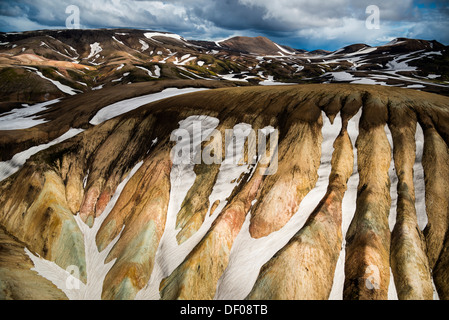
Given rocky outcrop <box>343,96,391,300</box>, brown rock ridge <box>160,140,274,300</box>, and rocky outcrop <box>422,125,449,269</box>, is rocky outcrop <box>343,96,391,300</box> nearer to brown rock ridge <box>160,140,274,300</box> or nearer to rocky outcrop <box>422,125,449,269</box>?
rocky outcrop <box>422,125,449,269</box>

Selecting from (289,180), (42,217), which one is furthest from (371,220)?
(42,217)

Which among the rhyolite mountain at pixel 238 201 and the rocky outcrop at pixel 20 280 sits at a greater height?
the rhyolite mountain at pixel 238 201

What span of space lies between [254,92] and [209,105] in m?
6.97

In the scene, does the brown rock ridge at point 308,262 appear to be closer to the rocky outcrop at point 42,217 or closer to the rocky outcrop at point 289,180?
the rocky outcrop at point 289,180

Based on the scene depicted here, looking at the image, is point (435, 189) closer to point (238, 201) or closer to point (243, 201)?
point (243, 201)

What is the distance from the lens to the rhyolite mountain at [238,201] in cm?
2083

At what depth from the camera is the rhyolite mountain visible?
68.3ft

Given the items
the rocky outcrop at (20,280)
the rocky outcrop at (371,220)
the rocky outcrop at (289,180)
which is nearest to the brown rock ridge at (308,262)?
the rocky outcrop at (371,220)

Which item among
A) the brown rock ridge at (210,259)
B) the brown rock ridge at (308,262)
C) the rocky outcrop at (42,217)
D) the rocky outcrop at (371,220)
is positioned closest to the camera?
the rocky outcrop at (371,220)

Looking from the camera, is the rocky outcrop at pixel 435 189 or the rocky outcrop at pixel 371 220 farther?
the rocky outcrop at pixel 435 189

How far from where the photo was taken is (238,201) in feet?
90.3

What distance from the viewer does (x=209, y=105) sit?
40000mm
